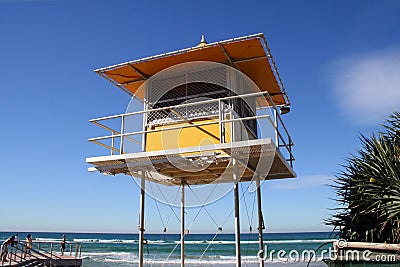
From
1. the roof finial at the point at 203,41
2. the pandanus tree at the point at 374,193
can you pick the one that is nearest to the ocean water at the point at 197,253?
the pandanus tree at the point at 374,193

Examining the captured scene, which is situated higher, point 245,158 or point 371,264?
point 245,158

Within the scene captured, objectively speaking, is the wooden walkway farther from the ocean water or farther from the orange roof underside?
the orange roof underside

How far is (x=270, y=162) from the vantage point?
9625 mm

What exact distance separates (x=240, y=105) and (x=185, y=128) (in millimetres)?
1542

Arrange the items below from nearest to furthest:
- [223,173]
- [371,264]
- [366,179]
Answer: [371,264] < [366,179] < [223,173]

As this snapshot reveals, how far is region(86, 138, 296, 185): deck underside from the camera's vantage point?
8312mm

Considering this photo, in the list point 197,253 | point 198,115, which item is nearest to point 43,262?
point 198,115

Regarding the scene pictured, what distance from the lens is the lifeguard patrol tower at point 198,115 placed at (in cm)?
898

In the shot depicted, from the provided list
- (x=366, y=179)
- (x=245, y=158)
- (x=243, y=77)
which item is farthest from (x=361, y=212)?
(x=243, y=77)

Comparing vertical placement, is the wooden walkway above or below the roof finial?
below

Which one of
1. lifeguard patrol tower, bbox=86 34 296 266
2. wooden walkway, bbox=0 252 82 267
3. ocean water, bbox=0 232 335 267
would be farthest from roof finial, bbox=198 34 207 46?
wooden walkway, bbox=0 252 82 267

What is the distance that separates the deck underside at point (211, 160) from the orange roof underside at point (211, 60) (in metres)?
2.22

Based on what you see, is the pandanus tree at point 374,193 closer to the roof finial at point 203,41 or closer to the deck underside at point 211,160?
the deck underside at point 211,160

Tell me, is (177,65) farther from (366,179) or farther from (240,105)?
(366,179)
